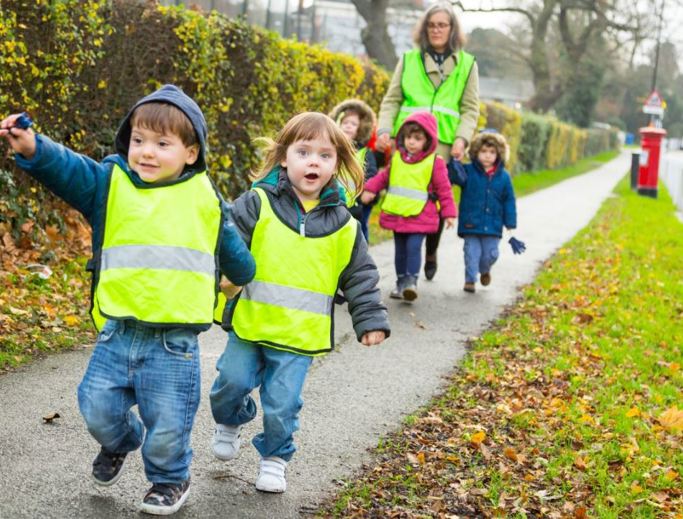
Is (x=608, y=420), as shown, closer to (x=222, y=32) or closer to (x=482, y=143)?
(x=482, y=143)

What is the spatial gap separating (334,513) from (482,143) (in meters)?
5.66

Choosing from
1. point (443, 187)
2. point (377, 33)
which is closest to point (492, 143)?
point (443, 187)

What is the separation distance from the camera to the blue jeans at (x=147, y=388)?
341 cm

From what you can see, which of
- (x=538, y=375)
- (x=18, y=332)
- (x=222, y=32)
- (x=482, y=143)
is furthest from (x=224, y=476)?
(x=222, y=32)

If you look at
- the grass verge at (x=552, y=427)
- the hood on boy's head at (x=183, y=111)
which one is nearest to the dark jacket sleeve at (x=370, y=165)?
the grass verge at (x=552, y=427)

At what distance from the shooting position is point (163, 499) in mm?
3490

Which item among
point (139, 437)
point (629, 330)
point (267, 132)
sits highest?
point (267, 132)

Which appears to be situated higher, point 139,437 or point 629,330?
point 139,437

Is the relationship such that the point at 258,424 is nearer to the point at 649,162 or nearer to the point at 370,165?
the point at 370,165

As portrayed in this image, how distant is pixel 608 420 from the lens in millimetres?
5434

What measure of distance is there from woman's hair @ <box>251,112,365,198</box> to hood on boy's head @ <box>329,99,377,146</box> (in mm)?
4088

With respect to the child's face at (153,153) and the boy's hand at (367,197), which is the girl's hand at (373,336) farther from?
the boy's hand at (367,197)

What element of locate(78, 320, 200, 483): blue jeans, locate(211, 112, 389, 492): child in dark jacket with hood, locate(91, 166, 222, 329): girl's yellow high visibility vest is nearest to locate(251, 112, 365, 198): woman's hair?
locate(211, 112, 389, 492): child in dark jacket with hood

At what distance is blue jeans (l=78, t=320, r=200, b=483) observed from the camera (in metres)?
3.41
